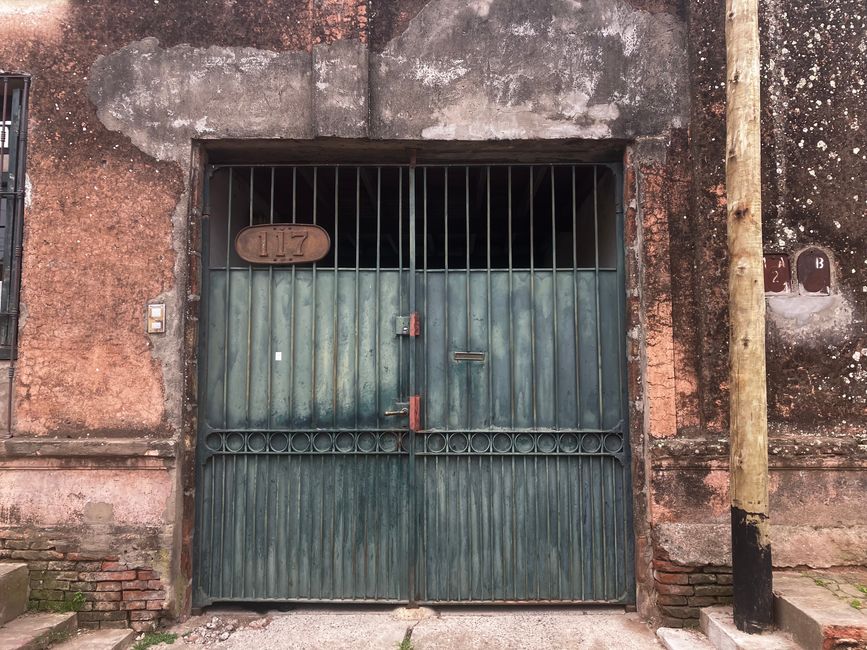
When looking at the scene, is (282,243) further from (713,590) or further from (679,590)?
(713,590)

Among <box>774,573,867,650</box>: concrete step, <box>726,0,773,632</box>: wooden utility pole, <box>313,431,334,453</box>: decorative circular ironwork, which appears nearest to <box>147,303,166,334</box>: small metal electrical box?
<box>313,431,334,453</box>: decorative circular ironwork

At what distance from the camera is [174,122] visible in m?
3.92

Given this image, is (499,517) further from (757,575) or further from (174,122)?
(174,122)

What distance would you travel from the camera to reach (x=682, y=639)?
3.50 m

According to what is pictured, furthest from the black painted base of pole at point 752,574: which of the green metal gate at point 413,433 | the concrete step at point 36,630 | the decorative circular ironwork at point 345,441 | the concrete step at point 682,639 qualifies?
the concrete step at point 36,630

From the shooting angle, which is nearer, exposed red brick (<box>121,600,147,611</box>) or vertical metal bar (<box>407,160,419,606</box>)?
exposed red brick (<box>121,600,147,611</box>)

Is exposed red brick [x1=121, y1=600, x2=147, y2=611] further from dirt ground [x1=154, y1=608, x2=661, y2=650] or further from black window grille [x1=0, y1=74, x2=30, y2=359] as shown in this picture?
black window grille [x1=0, y1=74, x2=30, y2=359]

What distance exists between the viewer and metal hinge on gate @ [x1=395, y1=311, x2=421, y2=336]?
13.2ft

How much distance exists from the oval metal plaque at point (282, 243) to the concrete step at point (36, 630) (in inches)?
94.7

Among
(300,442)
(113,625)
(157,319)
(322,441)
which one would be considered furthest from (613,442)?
(113,625)

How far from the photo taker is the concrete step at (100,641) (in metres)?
3.42

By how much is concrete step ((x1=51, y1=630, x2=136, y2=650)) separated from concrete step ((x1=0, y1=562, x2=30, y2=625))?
13.5 inches

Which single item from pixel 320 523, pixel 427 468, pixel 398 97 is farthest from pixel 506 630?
pixel 398 97

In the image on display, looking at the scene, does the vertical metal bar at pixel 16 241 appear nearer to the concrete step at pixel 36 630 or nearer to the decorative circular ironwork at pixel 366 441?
the concrete step at pixel 36 630
